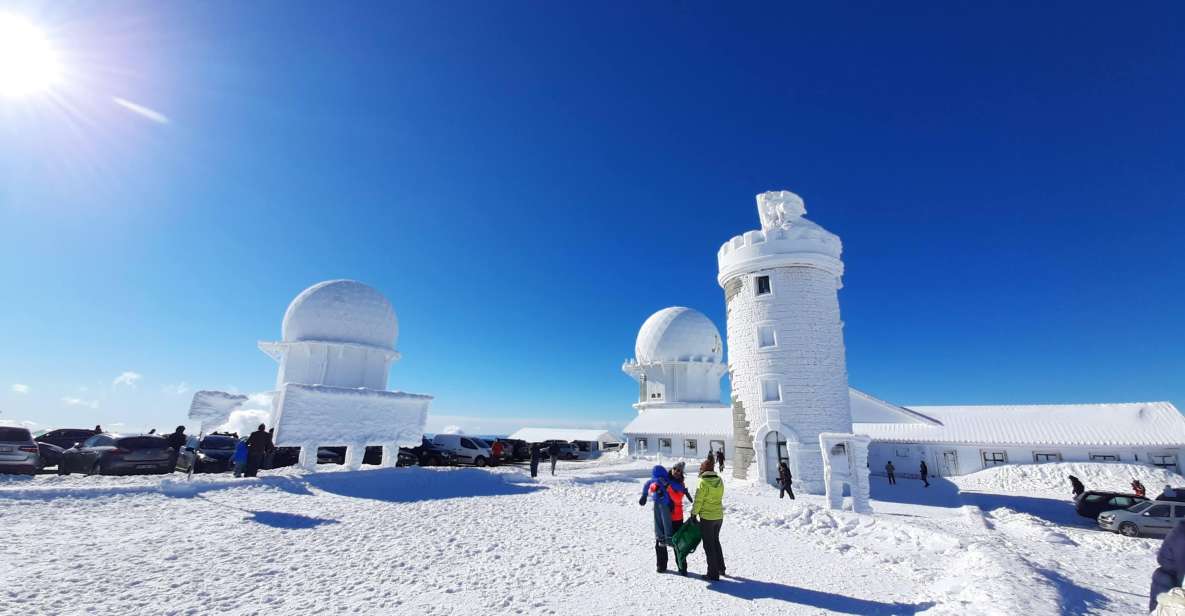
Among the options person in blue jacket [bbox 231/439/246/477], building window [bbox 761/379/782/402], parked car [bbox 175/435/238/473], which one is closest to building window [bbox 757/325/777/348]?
building window [bbox 761/379/782/402]

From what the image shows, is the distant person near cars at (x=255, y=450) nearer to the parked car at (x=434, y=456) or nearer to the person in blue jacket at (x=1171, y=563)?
the parked car at (x=434, y=456)

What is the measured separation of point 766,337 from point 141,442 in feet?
79.6

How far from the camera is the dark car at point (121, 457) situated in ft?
51.6

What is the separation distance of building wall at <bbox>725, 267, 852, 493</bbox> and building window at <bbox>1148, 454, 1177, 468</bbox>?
57.3ft

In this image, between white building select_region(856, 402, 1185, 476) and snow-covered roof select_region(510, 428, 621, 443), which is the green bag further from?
snow-covered roof select_region(510, 428, 621, 443)

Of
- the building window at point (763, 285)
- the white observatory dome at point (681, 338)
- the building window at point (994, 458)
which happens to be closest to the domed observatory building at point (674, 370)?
the white observatory dome at point (681, 338)

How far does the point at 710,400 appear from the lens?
41.1 m

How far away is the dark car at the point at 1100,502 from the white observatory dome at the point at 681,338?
24740mm

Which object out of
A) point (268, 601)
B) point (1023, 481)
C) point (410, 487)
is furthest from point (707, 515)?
point (1023, 481)

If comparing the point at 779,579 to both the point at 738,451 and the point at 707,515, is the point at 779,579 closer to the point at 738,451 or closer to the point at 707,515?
the point at 707,515

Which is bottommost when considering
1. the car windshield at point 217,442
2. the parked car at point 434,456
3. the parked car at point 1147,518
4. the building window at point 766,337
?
the parked car at point 1147,518

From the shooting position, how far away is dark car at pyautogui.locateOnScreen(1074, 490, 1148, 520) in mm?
17125

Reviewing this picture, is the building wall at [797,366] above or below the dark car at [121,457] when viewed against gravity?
above

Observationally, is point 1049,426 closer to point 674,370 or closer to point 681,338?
point 681,338
